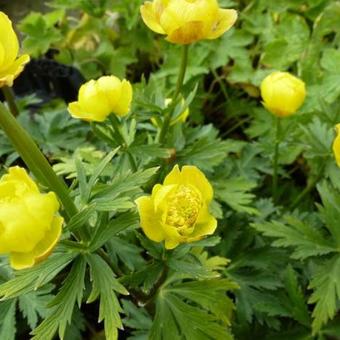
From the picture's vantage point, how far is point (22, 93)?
168 cm

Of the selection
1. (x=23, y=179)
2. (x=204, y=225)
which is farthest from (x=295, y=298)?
(x=23, y=179)

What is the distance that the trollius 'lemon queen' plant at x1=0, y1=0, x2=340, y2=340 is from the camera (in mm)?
715

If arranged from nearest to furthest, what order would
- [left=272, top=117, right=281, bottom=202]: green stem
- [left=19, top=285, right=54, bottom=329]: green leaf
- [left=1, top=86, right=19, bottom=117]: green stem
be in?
[left=19, top=285, right=54, bottom=329]: green leaf
[left=272, top=117, right=281, bottom=202]: green stem
[left=1, top=86, right=19, bottom=117]: green stem

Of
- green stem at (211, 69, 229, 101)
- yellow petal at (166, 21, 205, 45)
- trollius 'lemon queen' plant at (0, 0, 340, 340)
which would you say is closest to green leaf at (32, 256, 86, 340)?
trollius 'lemon queen' plant at (0, 0, 340, 340)

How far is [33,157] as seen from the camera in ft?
2.23

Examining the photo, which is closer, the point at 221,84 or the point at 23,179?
the point at 23,179

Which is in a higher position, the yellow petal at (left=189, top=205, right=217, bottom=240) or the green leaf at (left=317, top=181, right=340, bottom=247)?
the yellow petal at (left=189, top=205, right=217, bottom=240)

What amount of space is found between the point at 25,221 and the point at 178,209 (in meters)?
0.19

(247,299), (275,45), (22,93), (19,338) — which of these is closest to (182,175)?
(247,299)

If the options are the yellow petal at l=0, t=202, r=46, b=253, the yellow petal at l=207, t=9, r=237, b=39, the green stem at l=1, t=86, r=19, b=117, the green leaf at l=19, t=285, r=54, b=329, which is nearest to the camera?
the yellow petal at l=0, t=202, r=46, b=253

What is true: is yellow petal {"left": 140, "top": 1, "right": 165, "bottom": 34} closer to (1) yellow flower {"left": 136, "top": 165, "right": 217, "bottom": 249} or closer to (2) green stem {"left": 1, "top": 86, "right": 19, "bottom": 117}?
(1) yellow flower {"left": 136, "top": 165, "right": 217, "bottom": 249}

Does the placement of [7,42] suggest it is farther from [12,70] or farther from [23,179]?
[23,179]

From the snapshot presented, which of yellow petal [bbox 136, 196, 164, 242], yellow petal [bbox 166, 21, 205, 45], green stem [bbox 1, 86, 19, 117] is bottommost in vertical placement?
green stem [bbox 1, 86, 19, 117]

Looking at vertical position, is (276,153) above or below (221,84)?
above
